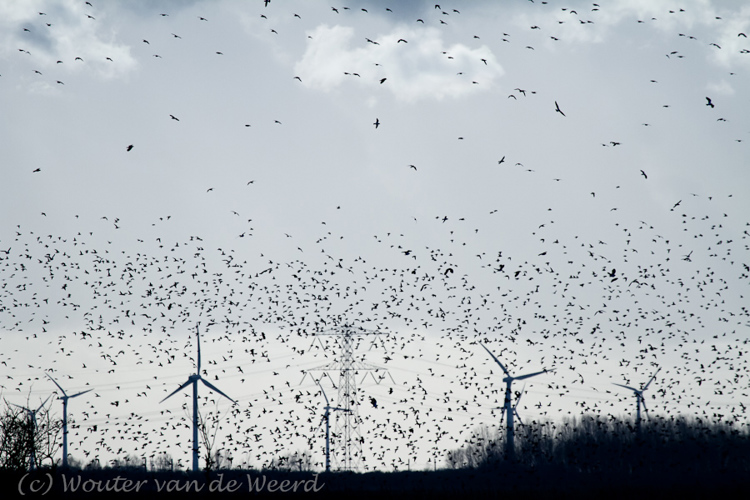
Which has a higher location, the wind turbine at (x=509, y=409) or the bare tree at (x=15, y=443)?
the bare tree at (x=15, y=443)

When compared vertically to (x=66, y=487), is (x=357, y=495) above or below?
above

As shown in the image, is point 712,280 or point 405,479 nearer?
point 712,280

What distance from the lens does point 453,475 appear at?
117000 millimetres

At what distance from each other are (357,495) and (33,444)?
25.8 meters

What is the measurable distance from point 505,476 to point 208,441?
56.4 meters

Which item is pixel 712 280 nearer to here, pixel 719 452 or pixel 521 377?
pixel 521 377

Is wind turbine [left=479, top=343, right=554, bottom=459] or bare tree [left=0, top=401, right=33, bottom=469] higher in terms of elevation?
bare tree [left=0, top=401, right=33, bottom=469]

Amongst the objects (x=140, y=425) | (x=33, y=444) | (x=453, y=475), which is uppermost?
(x=33, y=444)

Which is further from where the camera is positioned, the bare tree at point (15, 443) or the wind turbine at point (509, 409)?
the wind turbine at point (509, 409)

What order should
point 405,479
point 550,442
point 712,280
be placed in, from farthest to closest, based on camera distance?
1. point 550,442
2. point 405,479
3. point 712,280

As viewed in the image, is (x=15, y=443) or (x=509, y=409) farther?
(x=509, y=409)

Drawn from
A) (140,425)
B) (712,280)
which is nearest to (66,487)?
(140,425)

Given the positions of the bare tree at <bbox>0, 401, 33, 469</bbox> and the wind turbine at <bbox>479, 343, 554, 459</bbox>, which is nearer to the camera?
the bare tree at <bbox>0, 401, 33, 469</bbox>

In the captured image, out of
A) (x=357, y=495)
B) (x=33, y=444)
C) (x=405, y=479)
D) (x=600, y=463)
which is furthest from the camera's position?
(x=600, y=463)
